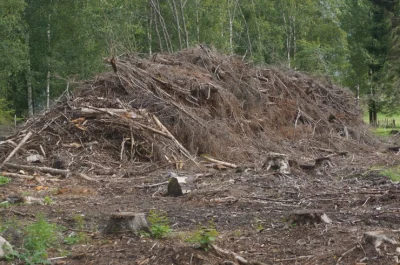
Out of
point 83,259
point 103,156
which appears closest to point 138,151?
point 103,156

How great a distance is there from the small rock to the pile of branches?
6.38 metres

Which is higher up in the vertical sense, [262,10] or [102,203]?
[262,10]

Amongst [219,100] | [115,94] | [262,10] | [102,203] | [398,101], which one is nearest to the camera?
[102,203]

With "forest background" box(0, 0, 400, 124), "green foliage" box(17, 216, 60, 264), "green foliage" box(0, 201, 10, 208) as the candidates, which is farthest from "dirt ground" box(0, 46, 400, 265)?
"forest background" box(0, 0, 400, 124)

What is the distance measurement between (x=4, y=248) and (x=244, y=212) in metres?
3.15

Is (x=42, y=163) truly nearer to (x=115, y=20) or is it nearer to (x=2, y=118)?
(x=2, y=118)

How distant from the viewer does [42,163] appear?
1187 cm

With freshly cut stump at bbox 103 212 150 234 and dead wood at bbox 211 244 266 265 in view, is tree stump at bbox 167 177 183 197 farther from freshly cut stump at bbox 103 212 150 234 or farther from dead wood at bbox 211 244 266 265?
dead wood at bbox 211 244 266 265

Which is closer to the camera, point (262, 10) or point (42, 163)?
point (42, 163)

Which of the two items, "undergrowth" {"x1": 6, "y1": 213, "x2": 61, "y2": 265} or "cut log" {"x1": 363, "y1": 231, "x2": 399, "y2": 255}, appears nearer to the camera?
"cut log" {"x1": 363, "y1": 231, "x2": 399, "y2": 255}

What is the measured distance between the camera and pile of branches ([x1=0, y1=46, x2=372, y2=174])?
12.7 m

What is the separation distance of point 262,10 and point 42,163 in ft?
112

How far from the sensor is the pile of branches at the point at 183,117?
12680mm

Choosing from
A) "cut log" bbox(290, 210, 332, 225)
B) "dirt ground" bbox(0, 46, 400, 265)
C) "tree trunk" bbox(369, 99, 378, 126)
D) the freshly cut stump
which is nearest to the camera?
"dirt ground" bbox(0, 46, 400, 265)
